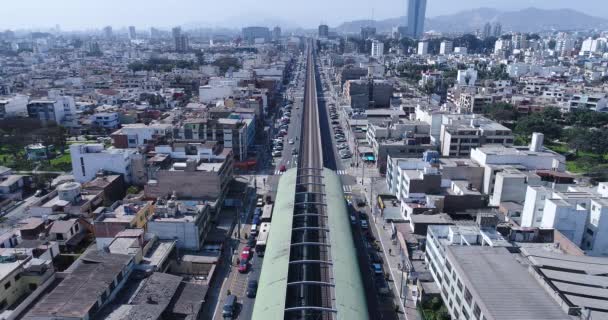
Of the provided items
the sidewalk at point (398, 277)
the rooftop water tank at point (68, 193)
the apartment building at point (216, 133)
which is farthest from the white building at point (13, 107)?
the sidewalk at point (398, 277)

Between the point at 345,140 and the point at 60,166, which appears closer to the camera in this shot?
the point at 60,166

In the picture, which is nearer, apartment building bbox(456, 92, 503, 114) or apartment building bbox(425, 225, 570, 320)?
apartment building bbox(425, 225, 570, 320)

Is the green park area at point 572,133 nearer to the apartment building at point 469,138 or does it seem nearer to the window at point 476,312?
the apartment building at point 469,138

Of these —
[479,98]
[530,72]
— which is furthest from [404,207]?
[530,72]

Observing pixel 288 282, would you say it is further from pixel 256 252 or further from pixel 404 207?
pixel 404 207

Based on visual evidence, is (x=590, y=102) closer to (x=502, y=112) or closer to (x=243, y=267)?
(x=502, y=112)

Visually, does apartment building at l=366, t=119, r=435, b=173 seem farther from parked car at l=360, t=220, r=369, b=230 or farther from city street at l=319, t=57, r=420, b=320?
parked car at l=360, t=220, r=369, b=230

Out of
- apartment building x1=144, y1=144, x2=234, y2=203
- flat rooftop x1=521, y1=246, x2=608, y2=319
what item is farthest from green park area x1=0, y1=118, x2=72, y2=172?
flat rooftop x1=521, y1=246, x2=608, y2=319
